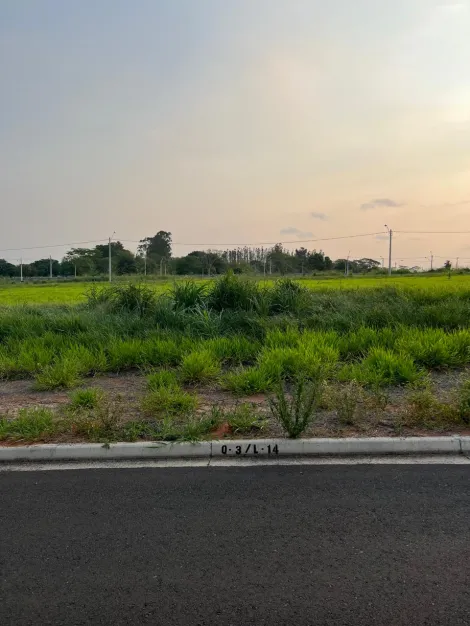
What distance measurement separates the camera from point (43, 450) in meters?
4.20

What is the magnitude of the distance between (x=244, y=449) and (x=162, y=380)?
213 cm

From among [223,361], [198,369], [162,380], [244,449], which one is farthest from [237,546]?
[223,361]

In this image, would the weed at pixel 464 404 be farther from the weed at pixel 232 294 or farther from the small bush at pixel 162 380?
the weed at pixel 232 294

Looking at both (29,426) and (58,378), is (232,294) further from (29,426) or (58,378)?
(29,426)

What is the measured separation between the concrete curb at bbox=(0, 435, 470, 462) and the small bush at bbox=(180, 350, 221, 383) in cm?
208

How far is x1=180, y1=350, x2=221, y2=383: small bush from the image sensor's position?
6.27 metres

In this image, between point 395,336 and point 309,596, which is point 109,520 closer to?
point 309,596

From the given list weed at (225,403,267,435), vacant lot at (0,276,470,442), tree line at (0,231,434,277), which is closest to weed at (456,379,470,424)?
vacant lot at (0,276,470,442)

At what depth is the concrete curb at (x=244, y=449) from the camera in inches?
163

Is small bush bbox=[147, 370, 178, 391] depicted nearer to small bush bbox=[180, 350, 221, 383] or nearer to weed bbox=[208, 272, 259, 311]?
small bush bbox=[180, 350, 221, 383]

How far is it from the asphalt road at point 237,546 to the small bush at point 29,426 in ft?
2.11

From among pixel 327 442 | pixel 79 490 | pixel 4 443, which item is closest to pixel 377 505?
pixel 327 442

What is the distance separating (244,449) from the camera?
4.16m

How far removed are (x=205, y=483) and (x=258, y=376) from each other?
252 centimetres
